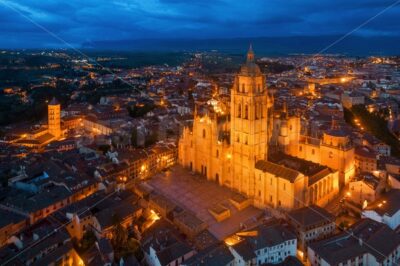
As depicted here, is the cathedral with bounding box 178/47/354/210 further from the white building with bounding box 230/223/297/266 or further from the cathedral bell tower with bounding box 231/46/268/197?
the white building with bounding box 230/223/297/266

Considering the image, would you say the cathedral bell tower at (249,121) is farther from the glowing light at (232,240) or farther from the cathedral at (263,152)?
the glowing light at (232,240)

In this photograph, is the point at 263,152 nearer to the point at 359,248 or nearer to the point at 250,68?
the point at 250,68

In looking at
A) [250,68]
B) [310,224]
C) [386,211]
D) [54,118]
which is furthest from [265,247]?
[54,118]

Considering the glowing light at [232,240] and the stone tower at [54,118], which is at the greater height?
the stone tower at [54,118]

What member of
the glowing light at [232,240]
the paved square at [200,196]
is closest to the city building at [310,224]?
the paved square at [200,196]

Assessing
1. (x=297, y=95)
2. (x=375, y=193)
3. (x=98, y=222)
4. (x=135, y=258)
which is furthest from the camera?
(x=297, y=95)

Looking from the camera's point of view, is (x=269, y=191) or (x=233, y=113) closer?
(x=269, y=191)

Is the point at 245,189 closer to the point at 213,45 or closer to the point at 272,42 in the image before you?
the point at 213,45

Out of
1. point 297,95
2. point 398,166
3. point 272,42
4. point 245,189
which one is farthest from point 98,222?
point 272,42
